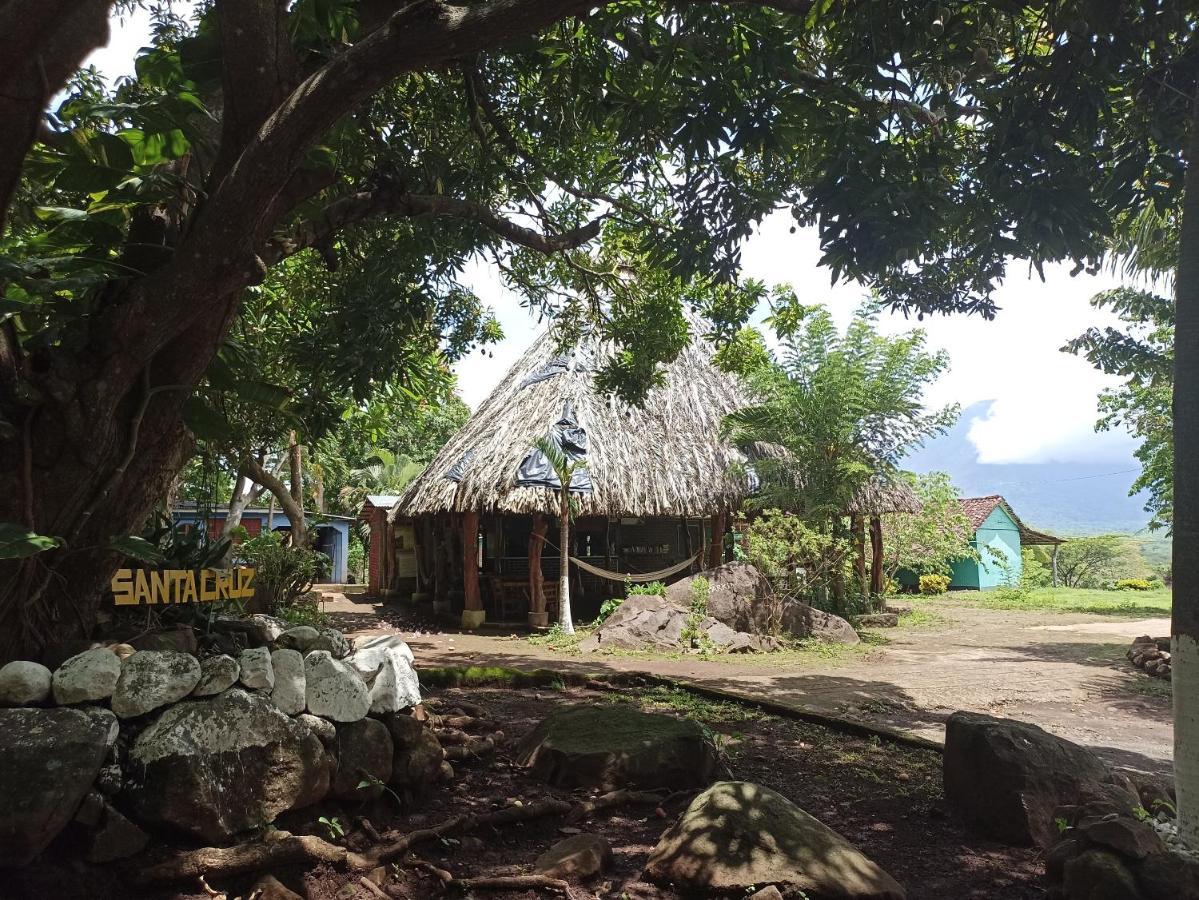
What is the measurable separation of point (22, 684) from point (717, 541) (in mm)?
11446

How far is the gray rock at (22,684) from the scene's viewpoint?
2572 millimetres

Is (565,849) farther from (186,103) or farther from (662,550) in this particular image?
(662,550)

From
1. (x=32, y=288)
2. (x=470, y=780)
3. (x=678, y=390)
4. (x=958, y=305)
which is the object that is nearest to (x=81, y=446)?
(x=32, y=288)

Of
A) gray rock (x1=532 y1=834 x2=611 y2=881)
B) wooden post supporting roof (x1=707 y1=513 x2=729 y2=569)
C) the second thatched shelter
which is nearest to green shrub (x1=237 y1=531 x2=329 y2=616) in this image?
the second thatched shelter

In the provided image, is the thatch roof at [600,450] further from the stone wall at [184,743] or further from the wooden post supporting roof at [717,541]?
the stone wall at [184,743]

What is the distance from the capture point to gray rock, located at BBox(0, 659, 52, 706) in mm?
2572

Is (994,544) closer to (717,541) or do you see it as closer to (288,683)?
(717,541)

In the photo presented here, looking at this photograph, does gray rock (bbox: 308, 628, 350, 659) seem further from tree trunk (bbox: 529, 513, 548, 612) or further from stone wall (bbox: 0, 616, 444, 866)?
tree trunk (bbox: 529, 513, 548, 612)

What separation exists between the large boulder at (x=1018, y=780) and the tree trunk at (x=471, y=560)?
9256 millimetres

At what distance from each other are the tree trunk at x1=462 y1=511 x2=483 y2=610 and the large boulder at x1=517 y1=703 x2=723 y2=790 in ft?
26.6

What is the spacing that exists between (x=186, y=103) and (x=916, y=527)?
705 inches

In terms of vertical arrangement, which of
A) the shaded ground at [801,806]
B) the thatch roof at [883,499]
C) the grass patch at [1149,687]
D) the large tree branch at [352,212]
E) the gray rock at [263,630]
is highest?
the large tree branch at [352,212]

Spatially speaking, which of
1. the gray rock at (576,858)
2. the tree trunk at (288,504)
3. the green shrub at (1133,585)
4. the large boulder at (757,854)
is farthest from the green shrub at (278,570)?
the green shrub at (1133,585)

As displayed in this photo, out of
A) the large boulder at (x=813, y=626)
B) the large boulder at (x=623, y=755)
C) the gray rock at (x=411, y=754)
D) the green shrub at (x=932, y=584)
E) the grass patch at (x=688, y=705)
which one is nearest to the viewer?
the gray rock at (x=411, y=754)
